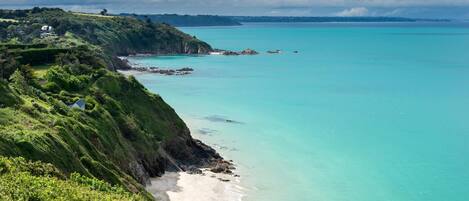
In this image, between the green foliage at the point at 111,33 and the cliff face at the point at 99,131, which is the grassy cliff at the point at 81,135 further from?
the green foliage at the point at 111,33

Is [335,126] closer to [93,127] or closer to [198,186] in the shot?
Answer: [198,186]

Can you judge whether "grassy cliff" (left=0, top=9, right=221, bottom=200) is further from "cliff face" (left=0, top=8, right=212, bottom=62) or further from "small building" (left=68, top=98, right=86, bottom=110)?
"cliff face" (left=0, top=8, right=212, bottom=62)

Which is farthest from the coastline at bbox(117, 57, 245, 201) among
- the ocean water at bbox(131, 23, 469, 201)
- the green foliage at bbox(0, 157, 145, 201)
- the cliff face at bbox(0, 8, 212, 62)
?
the cliff face at bbox(0, 8, 212, 62)

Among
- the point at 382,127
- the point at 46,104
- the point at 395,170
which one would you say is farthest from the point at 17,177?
the point at 382,127

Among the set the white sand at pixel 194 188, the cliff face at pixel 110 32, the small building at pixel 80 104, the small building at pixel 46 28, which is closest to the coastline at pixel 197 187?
the white sand at pixel 194 188

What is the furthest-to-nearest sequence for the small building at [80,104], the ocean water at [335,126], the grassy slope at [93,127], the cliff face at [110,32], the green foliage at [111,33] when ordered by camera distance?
1. the green foliage at [111,33]
2. the cliff face at [110,32]
3. the ocean water at [335,126]
4. the small building at [80,104]
5. the grassy slope at [93,127]

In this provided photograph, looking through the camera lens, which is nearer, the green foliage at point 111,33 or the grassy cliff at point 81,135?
the grassy cliff at point 81,135
